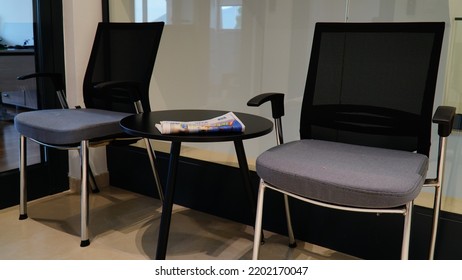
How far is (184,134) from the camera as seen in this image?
4.93ft

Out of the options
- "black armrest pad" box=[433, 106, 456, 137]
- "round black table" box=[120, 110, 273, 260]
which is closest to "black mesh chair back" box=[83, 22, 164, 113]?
"round black table" box=[120, 110, 273, 260]

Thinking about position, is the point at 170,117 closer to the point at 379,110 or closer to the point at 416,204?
the point at 379,110

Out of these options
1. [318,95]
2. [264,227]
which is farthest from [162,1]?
[264,227]

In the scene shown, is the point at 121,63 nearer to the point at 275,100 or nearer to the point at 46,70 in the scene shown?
the point at 46,70

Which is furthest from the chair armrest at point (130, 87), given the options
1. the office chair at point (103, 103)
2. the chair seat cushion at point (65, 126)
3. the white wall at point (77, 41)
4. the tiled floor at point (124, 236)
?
the tiled floor at point (124, 236)

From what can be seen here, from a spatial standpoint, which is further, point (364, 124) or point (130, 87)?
point (130, 87)

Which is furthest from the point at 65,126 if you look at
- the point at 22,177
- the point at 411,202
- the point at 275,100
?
the point at 411,202

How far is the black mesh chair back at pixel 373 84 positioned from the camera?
1575 mm

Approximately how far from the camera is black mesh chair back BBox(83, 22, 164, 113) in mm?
2213

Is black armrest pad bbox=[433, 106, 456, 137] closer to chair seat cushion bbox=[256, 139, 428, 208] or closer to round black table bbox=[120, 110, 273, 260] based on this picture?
chair seat cushion bbox=[256, 139, 428, 208]

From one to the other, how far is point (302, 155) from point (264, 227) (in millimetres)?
814

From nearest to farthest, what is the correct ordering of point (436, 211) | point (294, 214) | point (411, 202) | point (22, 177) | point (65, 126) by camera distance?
1. point (411, 202)
2. point (436, 211)
3. point (65, 126)
4. point (294, 214)
5. point (22, 177)

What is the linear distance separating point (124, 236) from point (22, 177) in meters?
0.61

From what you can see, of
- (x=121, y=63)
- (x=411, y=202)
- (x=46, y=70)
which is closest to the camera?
(x=411, y=202)
